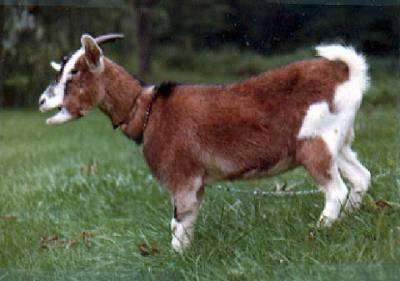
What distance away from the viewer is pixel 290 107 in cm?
468

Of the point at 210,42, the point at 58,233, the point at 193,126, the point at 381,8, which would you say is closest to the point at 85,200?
the point at 58,233

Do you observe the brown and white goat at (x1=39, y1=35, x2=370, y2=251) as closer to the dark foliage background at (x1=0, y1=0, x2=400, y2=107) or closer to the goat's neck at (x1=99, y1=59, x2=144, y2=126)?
the goat's neck at (x1=99, y1=59, x2=144, y2=126)

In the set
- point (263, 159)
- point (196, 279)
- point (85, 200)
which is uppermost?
point (263, 159)

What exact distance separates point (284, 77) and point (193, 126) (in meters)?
0.45

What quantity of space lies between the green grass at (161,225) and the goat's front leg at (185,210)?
7 centimetres

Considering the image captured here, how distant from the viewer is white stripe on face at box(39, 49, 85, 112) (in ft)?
15.8

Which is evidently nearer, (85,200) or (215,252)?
(215,252)

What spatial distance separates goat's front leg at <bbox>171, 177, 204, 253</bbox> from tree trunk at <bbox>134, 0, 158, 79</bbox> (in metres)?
1.37

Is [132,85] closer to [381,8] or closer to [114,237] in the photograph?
[114,237]

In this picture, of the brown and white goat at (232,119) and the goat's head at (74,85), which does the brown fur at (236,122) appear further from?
the goat's head at (74,85)

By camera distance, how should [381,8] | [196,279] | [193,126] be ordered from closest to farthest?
[196,279]
[193,126]
[381,8]

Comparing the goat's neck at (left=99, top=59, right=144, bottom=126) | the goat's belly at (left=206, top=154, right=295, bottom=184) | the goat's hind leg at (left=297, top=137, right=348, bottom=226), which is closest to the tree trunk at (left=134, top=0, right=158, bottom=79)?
the goat's neck at (left=99, top=59, right=144, bottom=126)

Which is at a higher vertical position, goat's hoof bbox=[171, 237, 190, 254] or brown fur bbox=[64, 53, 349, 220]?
brown fur bbox=[64, 53, 349, 220]

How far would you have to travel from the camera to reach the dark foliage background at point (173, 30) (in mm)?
5336
